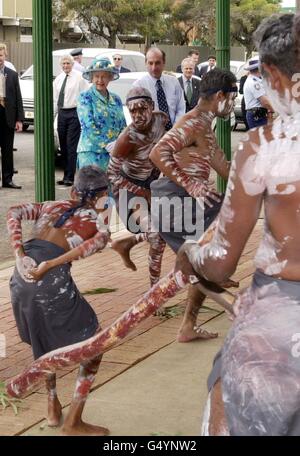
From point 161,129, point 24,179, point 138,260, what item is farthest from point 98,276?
point 24,179

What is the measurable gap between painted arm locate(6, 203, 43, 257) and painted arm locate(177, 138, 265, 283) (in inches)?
76.1

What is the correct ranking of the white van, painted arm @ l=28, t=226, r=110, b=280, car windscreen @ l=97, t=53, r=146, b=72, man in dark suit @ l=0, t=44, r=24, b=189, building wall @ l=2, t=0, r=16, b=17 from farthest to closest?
building wall @ l=2, t=0, r=16, b=17
car windscreen @ l=97, t=53, r=146, b=72
the white van
man in dark suit @ l=0, t=44, r=24, b=189
painted arm @ l=28, t=226, r=110, b=280

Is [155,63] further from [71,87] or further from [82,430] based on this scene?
[82,430]

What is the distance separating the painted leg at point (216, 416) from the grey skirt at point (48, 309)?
1896 mm

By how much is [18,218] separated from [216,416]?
2156 millimetres

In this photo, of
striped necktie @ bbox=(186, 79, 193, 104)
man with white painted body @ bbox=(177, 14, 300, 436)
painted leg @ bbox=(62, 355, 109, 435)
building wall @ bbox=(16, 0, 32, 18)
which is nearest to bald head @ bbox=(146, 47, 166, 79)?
painted leg @ bbox=(62, 355, 109, 435)

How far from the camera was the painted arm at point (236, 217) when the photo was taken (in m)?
2.62

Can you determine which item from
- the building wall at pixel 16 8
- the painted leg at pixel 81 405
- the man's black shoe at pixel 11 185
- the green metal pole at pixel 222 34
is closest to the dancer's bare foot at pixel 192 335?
the painted leg at pixel 81 405

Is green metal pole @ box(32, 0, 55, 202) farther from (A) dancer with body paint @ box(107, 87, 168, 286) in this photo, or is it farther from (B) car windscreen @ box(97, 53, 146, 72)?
(B) car windscreen @ box(97, 53, 146, 72)

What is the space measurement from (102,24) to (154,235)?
43.6 m

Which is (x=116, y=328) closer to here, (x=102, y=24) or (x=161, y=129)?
(x=161, y=129)

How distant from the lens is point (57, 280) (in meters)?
4.64

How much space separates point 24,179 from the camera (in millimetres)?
14680

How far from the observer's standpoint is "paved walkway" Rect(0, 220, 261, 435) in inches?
185
